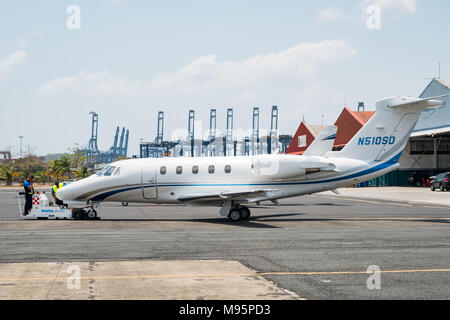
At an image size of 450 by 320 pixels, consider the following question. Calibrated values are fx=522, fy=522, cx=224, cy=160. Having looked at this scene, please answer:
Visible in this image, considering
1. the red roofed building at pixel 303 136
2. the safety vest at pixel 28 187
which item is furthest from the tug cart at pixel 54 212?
the red roofed building at pixel 303 136

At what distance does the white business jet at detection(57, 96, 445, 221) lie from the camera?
21.9m

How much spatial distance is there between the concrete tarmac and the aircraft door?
1.74 metres

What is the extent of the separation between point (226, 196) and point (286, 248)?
7.61m

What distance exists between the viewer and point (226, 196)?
69.3 ft

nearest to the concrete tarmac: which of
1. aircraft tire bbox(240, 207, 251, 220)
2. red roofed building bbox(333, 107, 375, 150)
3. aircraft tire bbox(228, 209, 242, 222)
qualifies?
aircraft tire bbox(228, 209, 242, 222)

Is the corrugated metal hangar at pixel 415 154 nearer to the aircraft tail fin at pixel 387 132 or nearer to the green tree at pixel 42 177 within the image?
the aircraft tail fin at pixel 387 132

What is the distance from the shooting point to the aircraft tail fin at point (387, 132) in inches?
874

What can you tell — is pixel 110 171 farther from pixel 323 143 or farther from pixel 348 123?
pixel 348 123

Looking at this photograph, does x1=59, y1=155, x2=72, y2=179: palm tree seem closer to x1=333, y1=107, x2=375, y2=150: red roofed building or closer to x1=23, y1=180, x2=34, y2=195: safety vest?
x1=333, y1=107, x2=375, y2=150: red roofed building

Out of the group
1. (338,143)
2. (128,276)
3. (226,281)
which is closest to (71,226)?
(128,276)

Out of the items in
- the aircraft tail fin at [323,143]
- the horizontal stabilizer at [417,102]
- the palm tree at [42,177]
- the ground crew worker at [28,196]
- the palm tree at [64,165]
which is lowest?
the palm tree at [42,177]

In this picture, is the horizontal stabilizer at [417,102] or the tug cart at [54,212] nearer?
the horizontal stabilizer at [417,102]

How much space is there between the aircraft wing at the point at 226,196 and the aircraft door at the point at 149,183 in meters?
1.24
